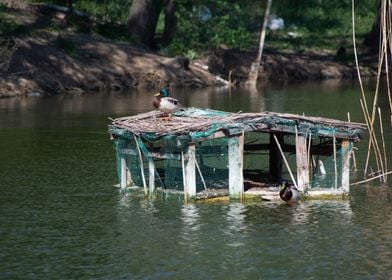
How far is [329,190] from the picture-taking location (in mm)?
23438

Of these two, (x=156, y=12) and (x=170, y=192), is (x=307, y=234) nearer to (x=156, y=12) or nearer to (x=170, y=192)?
(x=170, y=192)

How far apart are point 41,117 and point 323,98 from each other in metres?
13.7

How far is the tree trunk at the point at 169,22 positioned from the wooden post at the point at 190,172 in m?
36.0

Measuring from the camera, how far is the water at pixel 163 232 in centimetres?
1822

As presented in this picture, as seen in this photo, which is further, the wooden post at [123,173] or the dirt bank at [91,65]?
the dirt bank at [91,65]

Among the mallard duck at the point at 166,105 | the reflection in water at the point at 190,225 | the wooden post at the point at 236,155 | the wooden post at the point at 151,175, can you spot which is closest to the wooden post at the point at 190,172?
the reflection in water at the point at 190,225

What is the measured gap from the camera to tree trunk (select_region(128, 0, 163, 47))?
57.7 metres

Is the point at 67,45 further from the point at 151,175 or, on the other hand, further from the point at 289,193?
the point at 289,193

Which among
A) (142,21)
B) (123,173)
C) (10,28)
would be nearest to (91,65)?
(10,28)

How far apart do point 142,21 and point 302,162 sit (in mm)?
36085

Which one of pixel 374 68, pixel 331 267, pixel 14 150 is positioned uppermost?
pixel 374 68

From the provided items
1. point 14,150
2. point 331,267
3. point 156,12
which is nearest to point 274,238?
point 331,267

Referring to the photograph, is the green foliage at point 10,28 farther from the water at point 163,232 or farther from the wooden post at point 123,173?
the wooden post at point 123,173

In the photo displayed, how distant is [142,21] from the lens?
57.8 metres
